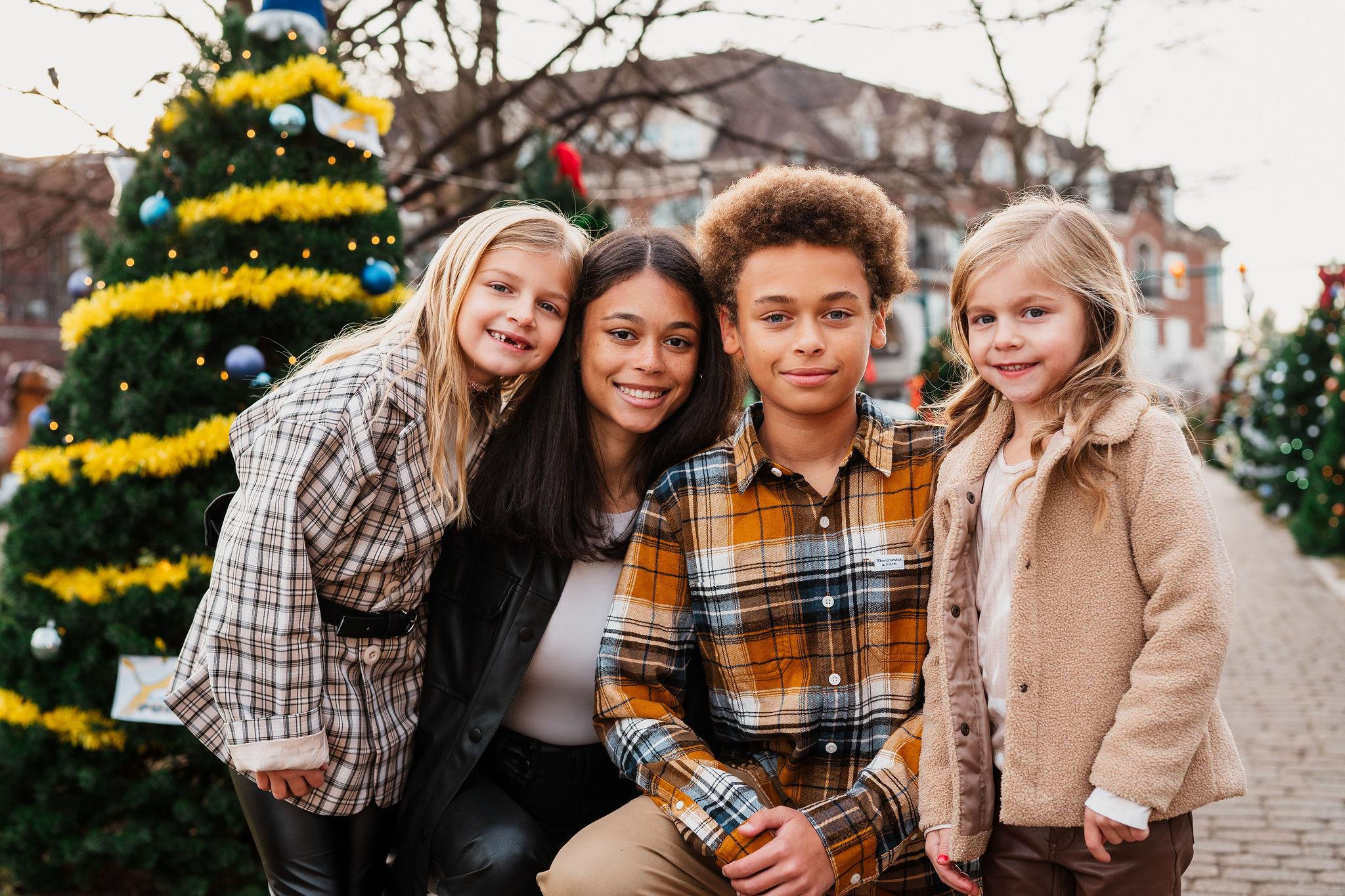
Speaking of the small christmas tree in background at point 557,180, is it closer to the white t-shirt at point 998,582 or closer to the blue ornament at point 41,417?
the blue ornament at point 41,417

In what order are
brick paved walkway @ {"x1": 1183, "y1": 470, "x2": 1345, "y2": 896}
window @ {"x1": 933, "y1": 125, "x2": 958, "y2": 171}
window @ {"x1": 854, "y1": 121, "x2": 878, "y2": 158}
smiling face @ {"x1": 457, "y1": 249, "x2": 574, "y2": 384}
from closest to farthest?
smiling face @ {"x1": 457, "y1": 249, "x2": 574, "y2": 384}
brick paved walkway @ {"x1": 1183, "y1": 470, "x2": 1345, "y2": 896}
window @ {"x1": 933, "y1": 125, "x2": 958, "y2": 171}
window @ {"x1": 854, "y1": 121, "x2": 878, "y2": 158}

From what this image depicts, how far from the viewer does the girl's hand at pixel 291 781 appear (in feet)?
8.34

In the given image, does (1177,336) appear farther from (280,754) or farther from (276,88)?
(280,754)

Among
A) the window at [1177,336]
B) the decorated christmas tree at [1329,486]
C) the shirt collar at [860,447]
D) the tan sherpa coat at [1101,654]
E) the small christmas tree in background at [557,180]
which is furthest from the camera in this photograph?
the window at [1177,336]

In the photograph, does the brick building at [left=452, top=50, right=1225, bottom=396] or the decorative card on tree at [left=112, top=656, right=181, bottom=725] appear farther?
the brick building at [left=452, top=50, right=1225, bottom=396]

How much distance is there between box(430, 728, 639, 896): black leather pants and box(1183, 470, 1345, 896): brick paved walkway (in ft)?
8.96

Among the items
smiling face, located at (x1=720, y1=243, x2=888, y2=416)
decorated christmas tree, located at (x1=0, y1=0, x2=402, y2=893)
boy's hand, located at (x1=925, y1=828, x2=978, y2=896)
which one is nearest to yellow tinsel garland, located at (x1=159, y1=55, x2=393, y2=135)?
decorated christmas tree, located at (x1=0, y1=0, x2=402, y2=893)

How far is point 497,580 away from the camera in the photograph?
2.86m

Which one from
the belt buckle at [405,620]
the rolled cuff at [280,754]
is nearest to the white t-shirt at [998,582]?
the belt buckle at [405,620]

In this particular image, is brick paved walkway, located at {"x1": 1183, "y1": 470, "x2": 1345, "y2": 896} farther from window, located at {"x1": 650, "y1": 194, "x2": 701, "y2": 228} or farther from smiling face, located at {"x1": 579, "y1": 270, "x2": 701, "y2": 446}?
window, located at {"x1": 650, "y1": 194, "x2": 701, "y2": 228}

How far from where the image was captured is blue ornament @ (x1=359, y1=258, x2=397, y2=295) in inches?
146

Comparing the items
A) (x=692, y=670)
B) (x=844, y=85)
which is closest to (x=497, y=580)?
(x=692, y=670)

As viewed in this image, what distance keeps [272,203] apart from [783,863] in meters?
2.71

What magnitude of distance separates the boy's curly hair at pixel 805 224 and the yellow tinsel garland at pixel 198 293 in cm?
151
